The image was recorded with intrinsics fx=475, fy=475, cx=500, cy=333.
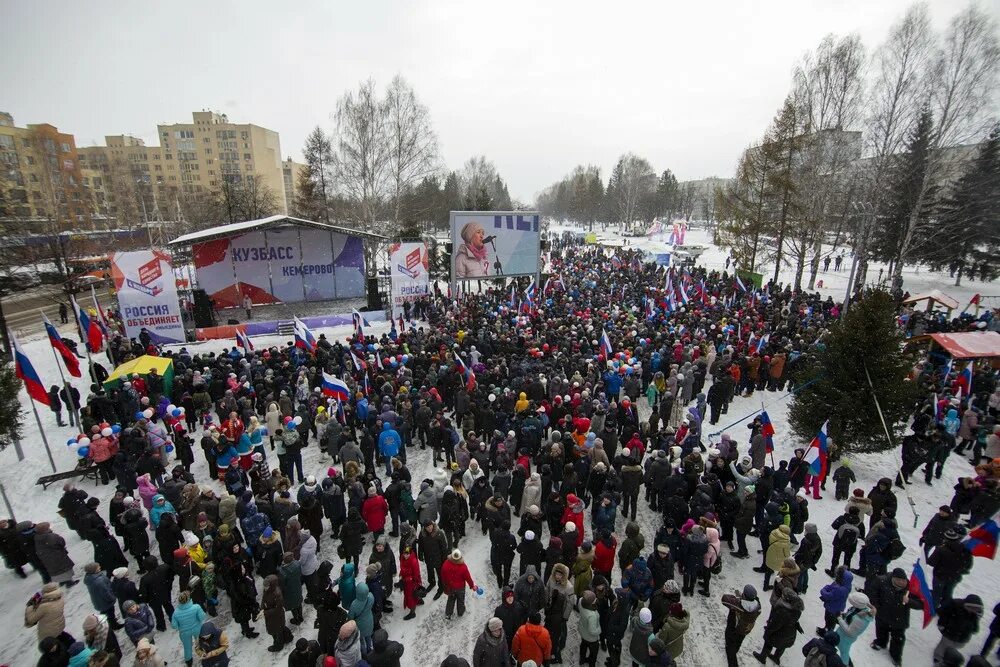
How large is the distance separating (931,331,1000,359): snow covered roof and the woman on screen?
57.7 ft

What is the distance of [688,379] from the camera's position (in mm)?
12414

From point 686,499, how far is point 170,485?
828 cm

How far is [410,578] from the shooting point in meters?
6.27

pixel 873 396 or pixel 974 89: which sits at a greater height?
pixel 974 89

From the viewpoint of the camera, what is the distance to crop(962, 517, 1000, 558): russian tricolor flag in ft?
19.9

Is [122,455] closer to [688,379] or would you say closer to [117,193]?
[688,379]

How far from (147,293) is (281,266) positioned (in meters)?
8.33

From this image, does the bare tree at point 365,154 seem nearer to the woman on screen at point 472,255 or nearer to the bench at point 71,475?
the woman on screen at point 472,255

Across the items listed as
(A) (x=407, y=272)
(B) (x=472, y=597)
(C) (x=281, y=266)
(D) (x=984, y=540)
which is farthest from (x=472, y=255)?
(D) (x=984, y=540)

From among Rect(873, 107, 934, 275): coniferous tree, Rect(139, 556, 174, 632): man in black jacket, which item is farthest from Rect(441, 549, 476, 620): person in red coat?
Rect(873, 107, 934, 275): coniferous tree

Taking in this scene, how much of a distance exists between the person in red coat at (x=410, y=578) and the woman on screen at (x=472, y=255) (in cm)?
1853

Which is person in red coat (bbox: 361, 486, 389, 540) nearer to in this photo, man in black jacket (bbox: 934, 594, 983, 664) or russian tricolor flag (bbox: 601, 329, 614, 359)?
man in black jacket (bbox: 934, 594, 983, 664)

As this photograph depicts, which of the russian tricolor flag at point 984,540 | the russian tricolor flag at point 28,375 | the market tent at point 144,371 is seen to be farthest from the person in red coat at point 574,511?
the market tent at point 144,371

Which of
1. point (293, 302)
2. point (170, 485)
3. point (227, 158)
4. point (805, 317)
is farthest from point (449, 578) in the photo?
point (227, 158)
